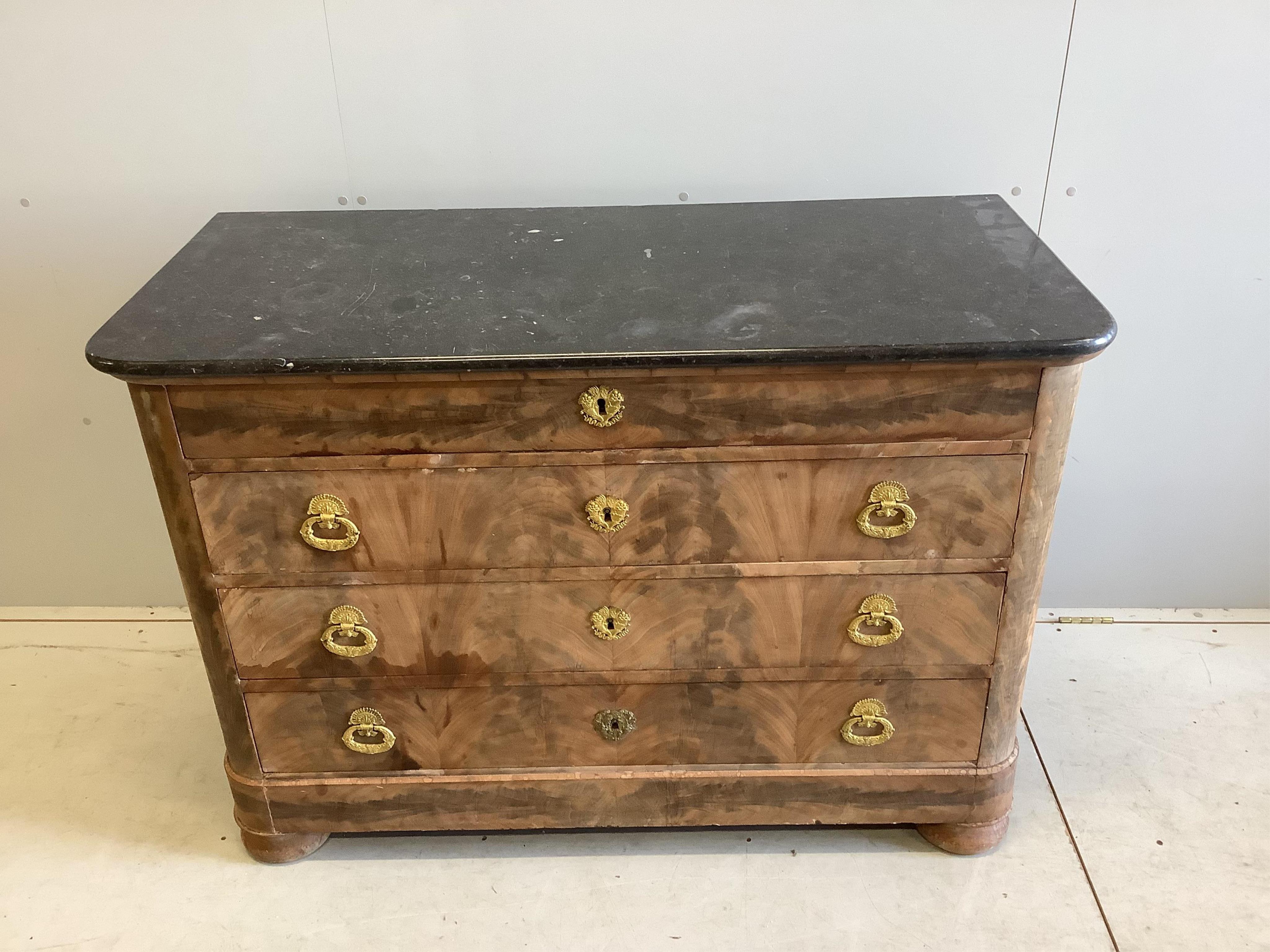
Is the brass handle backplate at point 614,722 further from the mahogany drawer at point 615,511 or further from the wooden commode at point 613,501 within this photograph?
the mahogany drawer at point 615,511

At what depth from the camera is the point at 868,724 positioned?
1.60 m

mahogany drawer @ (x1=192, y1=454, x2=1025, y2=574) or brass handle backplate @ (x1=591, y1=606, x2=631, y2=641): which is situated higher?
mahogany drawer @ (x1=192, y1=454, x2=1025, y2=574)

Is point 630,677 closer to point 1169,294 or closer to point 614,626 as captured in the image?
point 614,626

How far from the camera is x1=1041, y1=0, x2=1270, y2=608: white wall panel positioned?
68.2 inches

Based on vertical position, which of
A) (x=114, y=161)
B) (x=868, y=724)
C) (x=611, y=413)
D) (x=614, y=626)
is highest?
(x=114, y=161)

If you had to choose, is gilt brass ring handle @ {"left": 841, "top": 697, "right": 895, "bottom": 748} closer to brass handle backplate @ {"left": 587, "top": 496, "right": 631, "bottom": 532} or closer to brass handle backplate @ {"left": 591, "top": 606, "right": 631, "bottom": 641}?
brass handle backplate @ {"left": 591, "top": 606, "right": 631, "bottom": 641}

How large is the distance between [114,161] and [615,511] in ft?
3.82

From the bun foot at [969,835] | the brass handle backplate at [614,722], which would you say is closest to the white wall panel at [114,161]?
the brass handle backplate at [614,722]

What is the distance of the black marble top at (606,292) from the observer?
4.23ft

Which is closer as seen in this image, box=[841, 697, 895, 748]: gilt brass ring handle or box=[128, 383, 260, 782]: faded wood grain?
box=[128, 383, 260, 782]: faded wood grain

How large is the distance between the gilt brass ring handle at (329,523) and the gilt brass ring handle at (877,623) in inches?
28.7

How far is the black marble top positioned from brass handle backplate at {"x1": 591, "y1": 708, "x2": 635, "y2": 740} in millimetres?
591

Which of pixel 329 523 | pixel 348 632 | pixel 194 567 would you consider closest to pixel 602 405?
pixel 329 523

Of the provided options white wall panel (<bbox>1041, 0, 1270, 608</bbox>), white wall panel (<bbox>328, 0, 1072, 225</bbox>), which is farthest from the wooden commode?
white wall panel (<bbox>1041, 0, 1270, 608</bbox>)
